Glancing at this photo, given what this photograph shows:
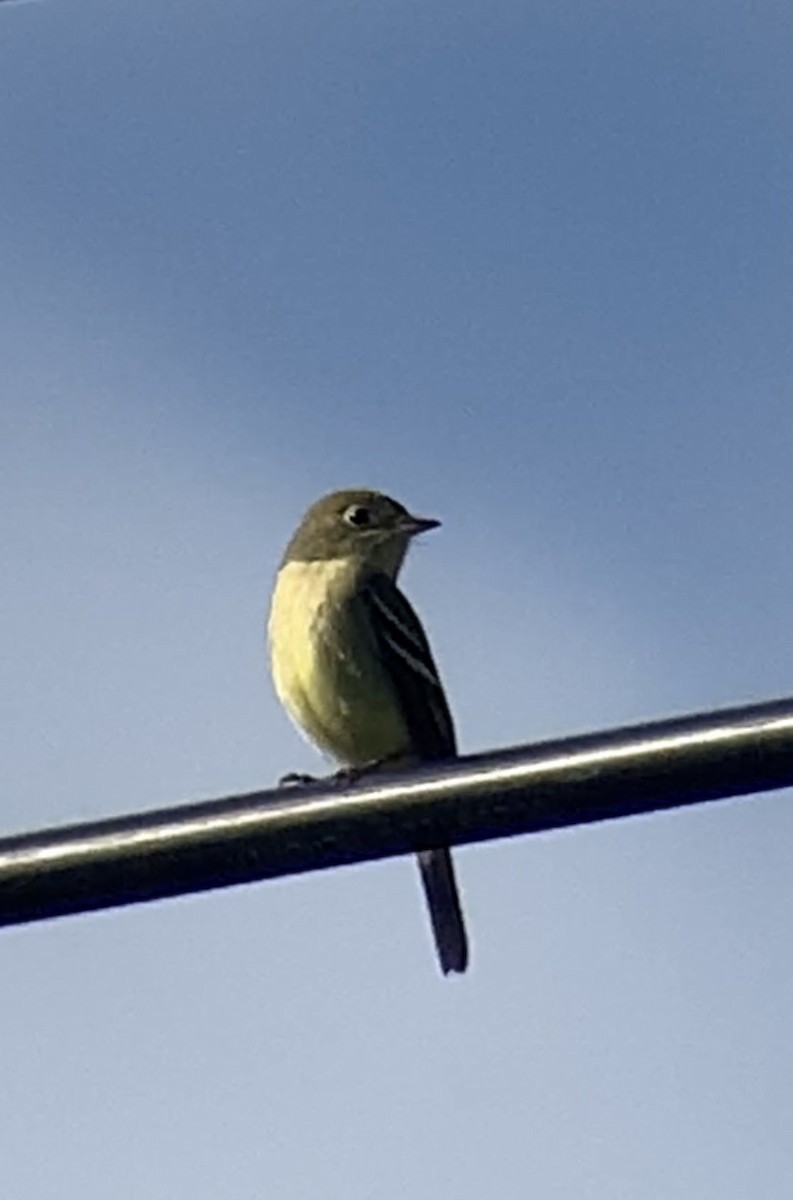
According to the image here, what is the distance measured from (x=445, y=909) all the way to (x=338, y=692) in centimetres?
88

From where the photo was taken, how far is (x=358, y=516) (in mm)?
11617

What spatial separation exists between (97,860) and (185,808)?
0.19 meters

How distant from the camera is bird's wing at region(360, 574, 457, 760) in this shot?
416 inches

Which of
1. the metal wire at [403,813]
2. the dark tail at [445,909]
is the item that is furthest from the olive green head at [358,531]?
the metal wire at [403,813]

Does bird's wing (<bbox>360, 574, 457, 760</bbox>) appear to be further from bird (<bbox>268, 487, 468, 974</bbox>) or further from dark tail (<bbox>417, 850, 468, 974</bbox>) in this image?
dark tail (<bbox>417, 850, 468, 974</bbox>)

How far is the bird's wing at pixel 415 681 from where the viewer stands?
1055cm

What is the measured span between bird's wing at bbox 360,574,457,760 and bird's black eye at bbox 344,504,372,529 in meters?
0.84

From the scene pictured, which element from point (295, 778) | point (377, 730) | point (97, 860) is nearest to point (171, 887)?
point (97, 860)

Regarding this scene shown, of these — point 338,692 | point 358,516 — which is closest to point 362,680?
point 338,692

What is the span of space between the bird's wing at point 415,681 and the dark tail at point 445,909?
0.42 meters

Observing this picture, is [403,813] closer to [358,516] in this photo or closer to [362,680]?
[362,680]

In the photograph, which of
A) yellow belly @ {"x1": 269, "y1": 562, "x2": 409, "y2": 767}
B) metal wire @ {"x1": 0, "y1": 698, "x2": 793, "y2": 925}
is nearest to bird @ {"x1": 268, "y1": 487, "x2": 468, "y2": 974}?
yellow belly @ {"x1": 269, "y1": 562, "x2": 409, "y2": 767}

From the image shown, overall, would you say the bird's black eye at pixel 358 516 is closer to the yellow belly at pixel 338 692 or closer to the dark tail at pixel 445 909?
the yellow belly at pixel 338 692

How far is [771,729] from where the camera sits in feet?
16.5
